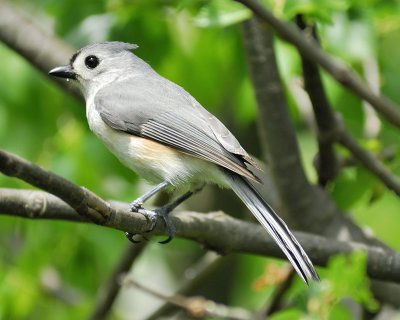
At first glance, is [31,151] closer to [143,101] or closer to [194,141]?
[143,101]

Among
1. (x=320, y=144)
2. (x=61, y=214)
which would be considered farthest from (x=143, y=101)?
(x=61, y=214)

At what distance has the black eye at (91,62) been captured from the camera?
13.6 ft

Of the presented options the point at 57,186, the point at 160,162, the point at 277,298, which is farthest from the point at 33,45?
the point at 57,186

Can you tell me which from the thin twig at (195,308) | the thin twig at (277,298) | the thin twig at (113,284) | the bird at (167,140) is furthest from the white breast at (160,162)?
the thin twig at (277,298)

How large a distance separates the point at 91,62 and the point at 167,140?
844 millimetres

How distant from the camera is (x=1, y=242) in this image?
17.6ft

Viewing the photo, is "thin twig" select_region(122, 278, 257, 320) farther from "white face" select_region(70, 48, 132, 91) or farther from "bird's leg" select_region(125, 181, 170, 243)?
"white face" select_region(70, 48, 132, 91)

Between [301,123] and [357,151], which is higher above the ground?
[357,151]

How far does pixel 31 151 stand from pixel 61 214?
166 cm

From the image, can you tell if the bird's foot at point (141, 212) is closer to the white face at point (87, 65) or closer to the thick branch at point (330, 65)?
the thick branch at point (330, 65)

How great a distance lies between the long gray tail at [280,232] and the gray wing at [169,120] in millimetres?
109

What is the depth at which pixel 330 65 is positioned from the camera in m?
3.26

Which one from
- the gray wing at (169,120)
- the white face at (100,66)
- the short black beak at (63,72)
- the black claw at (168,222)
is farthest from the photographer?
the white face at (100,66)

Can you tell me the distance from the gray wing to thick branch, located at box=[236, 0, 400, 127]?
477 mm
